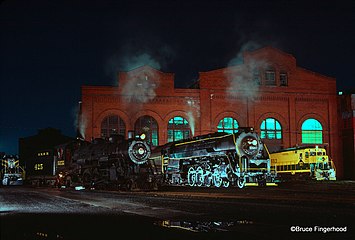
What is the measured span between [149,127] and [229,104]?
8100 mm

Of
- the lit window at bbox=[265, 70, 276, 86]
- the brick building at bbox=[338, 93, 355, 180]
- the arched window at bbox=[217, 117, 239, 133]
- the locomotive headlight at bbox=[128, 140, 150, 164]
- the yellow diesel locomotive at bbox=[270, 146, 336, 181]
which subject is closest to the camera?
the locomotive headlight at bbox=[128, 140, 150, 164]

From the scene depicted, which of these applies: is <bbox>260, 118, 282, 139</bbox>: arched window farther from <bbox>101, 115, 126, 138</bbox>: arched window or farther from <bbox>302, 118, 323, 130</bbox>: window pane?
<bbox>101, 115, 126, 138</bbox>: arched window

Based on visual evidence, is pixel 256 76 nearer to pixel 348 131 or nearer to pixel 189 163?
pixel 348 131

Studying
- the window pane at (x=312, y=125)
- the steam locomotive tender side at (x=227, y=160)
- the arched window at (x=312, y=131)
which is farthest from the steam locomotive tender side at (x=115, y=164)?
the window pane at (x=312, y=125)

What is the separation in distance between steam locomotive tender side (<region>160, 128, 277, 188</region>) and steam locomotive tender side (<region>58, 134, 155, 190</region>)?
3885mm

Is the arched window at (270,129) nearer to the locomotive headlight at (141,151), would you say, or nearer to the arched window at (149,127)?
the arched window at (149,127)

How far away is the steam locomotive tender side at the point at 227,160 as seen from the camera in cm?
2620

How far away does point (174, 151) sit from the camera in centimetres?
3303

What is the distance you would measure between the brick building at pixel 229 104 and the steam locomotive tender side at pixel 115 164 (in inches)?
518

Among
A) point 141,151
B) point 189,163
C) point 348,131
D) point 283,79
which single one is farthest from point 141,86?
point 348,131

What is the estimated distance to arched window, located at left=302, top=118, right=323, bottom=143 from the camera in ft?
155

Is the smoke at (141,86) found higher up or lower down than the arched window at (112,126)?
higher up

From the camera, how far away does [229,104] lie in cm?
4581

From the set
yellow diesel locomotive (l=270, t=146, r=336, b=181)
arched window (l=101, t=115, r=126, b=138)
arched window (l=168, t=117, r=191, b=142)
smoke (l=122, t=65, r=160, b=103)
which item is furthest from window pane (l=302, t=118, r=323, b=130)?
arched window (l=101, t=115, r=126, b=138)
